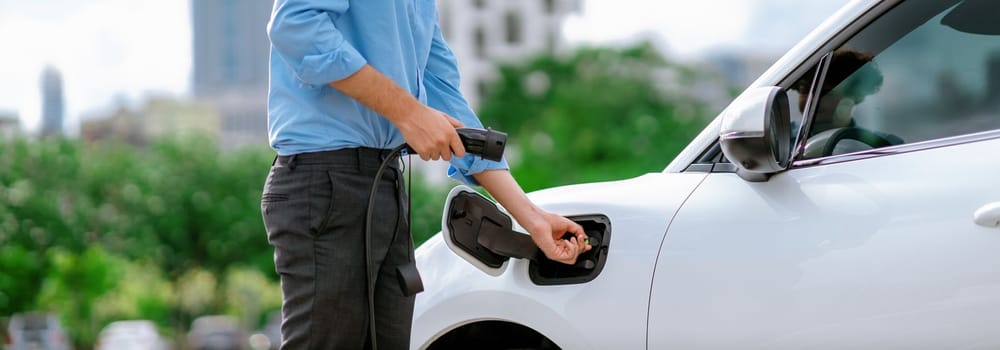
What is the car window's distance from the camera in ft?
8.09

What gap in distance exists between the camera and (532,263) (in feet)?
9.50

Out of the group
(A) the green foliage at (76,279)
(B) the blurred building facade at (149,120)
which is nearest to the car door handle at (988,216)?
(A) the green foliage at (76,279)

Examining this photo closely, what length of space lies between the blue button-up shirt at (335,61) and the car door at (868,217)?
675 millimetres

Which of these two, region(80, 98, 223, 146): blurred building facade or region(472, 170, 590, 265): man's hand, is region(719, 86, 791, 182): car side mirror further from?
region(80, 98, 223, 146): blurred building facade

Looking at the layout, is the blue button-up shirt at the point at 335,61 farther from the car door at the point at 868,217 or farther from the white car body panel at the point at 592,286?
the car door at the point at 868,217

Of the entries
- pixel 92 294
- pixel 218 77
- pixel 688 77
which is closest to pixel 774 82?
pixel 92 294

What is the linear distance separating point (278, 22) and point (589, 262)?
900 millimetres

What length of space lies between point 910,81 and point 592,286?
2.64ft

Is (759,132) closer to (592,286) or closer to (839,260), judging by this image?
(839,260)

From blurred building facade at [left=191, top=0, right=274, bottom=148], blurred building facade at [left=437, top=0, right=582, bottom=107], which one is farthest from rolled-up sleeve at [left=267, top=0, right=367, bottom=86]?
blurred building facade at [left=191, top=0, right=274, bottom=148]

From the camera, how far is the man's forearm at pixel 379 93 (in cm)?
239

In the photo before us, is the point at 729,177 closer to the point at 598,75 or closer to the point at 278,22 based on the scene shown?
the point at 278,22

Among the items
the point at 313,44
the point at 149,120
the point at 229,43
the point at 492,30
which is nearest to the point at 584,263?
the point at 313,44

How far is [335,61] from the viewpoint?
2.36m
